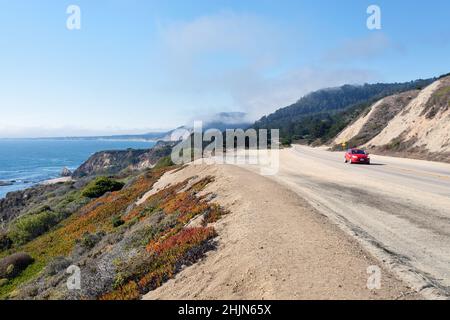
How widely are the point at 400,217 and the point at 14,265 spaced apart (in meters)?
18.7

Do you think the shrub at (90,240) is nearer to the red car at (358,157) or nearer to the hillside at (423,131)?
the red car at (358,157)

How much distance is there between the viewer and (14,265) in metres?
18.4

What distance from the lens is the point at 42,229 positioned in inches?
1104

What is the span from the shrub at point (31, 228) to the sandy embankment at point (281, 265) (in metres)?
21.0

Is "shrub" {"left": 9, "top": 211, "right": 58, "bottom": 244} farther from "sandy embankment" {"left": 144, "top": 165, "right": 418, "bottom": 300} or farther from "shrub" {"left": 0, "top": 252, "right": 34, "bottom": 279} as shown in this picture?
"sandy embankment" {"left": 144, "top": 165, "right": 418, "bottom": 300}

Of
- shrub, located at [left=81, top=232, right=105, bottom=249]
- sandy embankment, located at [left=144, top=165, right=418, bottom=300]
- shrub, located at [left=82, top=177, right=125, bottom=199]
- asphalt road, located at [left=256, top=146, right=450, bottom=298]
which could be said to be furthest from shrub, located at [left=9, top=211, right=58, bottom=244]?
sandy embankment, located at [left=144, top=165, right=418, bottom=300]

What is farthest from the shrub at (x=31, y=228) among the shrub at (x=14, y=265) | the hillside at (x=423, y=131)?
the hillside at (x=423, y=131)

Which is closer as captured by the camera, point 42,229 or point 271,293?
point 271,293

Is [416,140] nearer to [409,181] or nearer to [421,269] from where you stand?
[409,181]

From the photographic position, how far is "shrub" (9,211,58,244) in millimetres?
26141

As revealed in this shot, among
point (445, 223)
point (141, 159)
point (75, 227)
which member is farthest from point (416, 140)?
point (141, 159)
